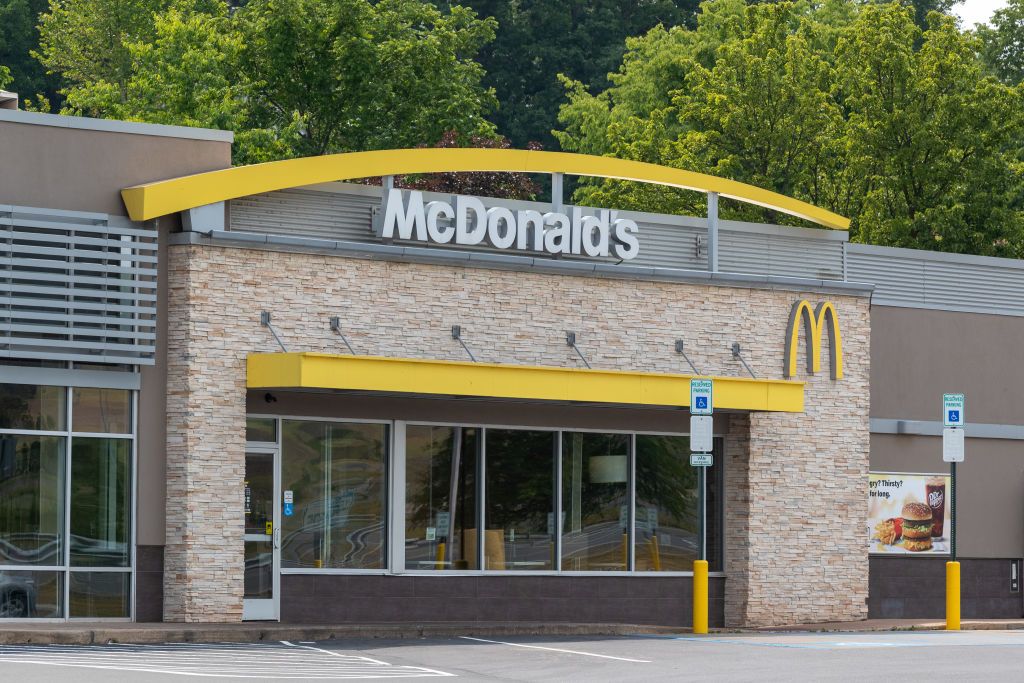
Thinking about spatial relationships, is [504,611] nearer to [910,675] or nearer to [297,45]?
[910,675]

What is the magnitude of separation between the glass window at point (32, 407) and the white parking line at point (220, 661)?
11.1ft

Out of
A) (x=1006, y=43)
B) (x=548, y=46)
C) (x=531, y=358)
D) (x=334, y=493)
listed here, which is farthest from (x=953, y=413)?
(x=548, y=46)

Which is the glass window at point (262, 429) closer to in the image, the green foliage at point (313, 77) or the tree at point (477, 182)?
the tree at point (477, 182)

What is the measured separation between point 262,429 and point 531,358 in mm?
4078

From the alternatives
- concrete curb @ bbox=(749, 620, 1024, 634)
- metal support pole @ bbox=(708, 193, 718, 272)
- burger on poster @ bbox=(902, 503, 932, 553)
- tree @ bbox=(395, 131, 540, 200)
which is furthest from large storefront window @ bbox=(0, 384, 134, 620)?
tree @ bbox=(395, 131, 540, 200)

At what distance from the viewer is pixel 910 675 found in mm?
17109

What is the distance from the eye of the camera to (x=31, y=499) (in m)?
22.4

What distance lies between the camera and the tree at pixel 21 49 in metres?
65.0

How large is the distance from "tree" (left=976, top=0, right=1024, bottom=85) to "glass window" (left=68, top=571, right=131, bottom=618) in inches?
1487

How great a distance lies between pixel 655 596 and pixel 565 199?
36.1m

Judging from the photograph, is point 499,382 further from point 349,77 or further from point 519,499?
point 349,77

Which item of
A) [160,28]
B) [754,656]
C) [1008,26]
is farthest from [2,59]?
[754,656]

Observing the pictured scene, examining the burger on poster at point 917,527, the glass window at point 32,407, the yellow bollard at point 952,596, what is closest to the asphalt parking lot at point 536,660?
the yellow bollard at point 952,596

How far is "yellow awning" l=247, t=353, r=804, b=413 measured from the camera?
75.3 ft
